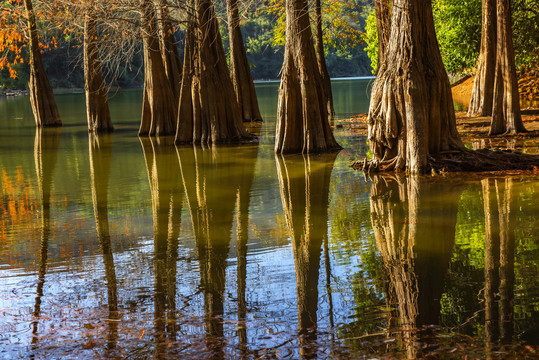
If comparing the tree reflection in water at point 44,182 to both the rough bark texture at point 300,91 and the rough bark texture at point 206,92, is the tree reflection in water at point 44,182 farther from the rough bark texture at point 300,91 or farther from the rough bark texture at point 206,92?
the rough bark texture at point 300,91

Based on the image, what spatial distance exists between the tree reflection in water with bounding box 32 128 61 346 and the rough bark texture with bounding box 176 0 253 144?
12.8ft

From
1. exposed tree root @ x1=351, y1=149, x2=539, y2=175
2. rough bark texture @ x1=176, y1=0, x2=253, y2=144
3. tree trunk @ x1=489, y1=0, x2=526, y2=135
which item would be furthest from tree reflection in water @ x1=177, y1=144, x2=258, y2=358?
tree trunk @ x1=489, y1=0, x2=526, y2=135

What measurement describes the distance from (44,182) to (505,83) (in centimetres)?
1099

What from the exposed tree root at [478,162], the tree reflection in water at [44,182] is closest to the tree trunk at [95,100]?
the tree reflection in water at [44,182]

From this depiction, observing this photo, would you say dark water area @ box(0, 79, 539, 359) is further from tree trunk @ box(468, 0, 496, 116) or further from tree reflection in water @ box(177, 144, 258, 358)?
tree trunk @ box(468, 0, 496, 116)

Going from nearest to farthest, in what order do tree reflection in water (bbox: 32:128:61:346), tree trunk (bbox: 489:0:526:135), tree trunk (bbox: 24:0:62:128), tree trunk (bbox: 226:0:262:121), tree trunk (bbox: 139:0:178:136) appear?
tree reflection in water (bbox: 32:128:61:346), tree trunk (bbox: 489:0:526:135), tree trunk (bbox: 139:0:178:136), tree trunk (bbox: 226:0:262:121), tree trunk (bbox: 24:0:62:128)

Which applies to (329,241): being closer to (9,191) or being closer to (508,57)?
(9,191)

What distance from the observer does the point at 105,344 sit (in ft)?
17.0

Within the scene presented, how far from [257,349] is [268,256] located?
269 centimetres

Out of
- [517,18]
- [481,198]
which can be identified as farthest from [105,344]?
[517,18]

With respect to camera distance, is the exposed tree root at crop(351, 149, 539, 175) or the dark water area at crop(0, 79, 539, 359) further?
the exposed tree root at crop(351, 149, 539, 175)

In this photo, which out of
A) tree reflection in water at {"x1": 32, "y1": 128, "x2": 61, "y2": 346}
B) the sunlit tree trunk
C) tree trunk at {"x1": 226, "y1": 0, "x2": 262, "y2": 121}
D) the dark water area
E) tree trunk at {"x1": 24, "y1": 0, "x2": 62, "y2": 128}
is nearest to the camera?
the dark water area

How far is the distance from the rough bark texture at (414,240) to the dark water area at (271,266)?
0.9 inches

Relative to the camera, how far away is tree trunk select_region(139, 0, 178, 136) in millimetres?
21688
